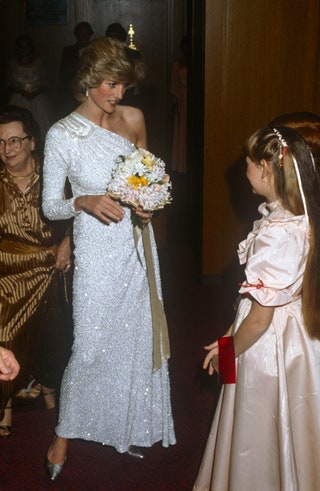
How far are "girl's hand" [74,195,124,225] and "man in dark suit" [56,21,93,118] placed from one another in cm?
605

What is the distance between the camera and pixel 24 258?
11.5ft

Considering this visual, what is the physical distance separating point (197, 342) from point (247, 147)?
2.64 m

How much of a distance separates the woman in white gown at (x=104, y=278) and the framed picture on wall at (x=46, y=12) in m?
7.62

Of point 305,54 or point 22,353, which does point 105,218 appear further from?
point 305,54

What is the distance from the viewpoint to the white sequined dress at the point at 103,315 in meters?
3.03

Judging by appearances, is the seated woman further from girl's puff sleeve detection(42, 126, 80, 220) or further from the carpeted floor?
girl's puff sleeve detection(42, 126, 80, 220)

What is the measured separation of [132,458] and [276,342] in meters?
1.33

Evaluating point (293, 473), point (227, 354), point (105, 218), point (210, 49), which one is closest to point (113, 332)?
point (105, 218)

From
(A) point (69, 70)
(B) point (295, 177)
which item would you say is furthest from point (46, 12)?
(B) point (295, 177)

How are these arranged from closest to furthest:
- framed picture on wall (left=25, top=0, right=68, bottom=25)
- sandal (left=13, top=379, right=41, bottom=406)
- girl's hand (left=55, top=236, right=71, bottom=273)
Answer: girl's hand (left=55, top=236, right=71, bottom=273) → sandal (left=13, top=379, right=41, bottom=406) → framed picture on wall (left=25, top=0, right=68, bottom=25)

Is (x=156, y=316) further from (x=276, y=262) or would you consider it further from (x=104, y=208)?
(x=276, y=262)

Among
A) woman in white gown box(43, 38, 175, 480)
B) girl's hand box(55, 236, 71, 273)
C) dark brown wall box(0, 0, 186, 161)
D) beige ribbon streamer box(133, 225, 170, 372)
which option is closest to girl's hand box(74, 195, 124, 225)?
woman in white gown box(43, 38, 175, 480)

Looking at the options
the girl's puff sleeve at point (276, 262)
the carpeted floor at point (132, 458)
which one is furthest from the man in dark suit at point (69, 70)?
the girl's puff sleeve at point (276, 262)

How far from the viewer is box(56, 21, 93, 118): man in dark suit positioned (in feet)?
29.0
